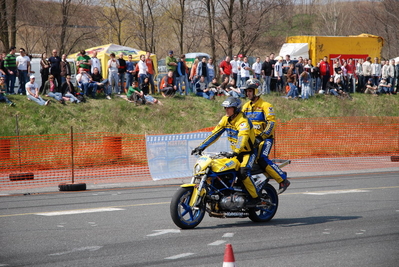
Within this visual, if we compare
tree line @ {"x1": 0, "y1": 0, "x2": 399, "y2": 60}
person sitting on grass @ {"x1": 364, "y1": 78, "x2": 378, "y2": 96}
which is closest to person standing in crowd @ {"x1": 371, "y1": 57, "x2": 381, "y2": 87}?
person sitting on grass @ {"x1": 364, "y1": 78, "x2": 378, "y2": 96}

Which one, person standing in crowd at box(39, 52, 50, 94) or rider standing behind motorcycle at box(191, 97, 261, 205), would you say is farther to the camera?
person standing in crowd at box(39, 52, 50, 94)

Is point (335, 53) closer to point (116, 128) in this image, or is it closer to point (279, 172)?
point (116, 128)

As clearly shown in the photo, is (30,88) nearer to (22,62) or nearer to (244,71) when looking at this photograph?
(22,62)

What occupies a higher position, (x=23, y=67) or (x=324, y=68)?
(x=324, y=68)

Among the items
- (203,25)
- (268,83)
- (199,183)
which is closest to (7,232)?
(199,183)

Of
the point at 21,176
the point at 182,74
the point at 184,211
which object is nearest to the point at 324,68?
the point at 182,74

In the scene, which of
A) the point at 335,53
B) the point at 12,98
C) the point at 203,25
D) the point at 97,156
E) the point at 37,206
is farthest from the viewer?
the point at 203,25

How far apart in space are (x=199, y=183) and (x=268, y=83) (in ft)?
70.7

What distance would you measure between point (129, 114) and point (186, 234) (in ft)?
57.5

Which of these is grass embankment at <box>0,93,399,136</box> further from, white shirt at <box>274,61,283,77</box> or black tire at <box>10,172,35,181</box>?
black tire at <box>10,172,35,181</box>

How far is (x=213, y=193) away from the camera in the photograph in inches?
358

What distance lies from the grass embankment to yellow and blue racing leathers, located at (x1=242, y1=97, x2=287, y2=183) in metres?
13.6

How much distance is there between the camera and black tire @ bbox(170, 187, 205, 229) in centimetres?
867

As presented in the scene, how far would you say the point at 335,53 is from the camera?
34.9 meters
